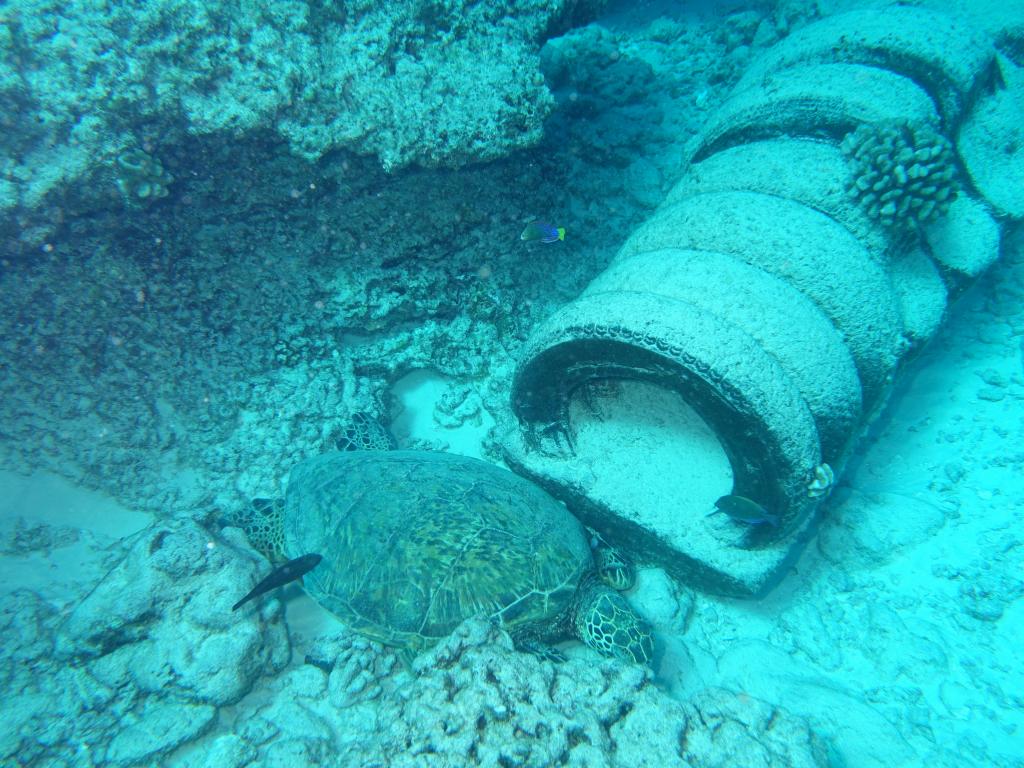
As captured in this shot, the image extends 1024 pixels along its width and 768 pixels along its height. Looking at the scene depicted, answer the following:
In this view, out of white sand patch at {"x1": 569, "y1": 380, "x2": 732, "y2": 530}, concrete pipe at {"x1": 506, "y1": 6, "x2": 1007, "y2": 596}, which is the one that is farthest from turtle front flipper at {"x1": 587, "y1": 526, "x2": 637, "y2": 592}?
white sand patch at {"x1": 569, "y1": 380, "x2": 732, "y2": 530}

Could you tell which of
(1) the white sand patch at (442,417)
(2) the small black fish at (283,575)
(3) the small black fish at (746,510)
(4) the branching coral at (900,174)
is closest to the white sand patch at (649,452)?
(3) the small black fish at (746,510)

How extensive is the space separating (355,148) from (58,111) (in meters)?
1.68

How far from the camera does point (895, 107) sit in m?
3.59

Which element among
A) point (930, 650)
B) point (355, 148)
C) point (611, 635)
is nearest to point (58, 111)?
point (355, 148)

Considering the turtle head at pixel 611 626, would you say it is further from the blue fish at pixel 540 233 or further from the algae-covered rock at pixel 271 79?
the algae-covered rock at pixel 271 79

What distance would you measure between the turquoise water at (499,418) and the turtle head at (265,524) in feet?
0.08

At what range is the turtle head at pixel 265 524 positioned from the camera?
145 inches

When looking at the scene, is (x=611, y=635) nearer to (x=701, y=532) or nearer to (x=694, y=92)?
(x=701, y=532)

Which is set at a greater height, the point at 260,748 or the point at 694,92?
the point at 694,92

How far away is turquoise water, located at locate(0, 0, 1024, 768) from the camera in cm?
282

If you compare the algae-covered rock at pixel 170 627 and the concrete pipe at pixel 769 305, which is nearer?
the concrete pipe at pixel 769 305

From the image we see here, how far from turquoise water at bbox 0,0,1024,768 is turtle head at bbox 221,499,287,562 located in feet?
0.08

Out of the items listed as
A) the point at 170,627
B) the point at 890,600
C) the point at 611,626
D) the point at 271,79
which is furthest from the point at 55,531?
the point at 890,600

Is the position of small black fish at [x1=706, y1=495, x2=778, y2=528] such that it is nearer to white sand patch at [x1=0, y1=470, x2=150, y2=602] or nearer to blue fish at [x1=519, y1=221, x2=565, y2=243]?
blue fish at [x1=519, y1=221, x2=565, y2=243]
